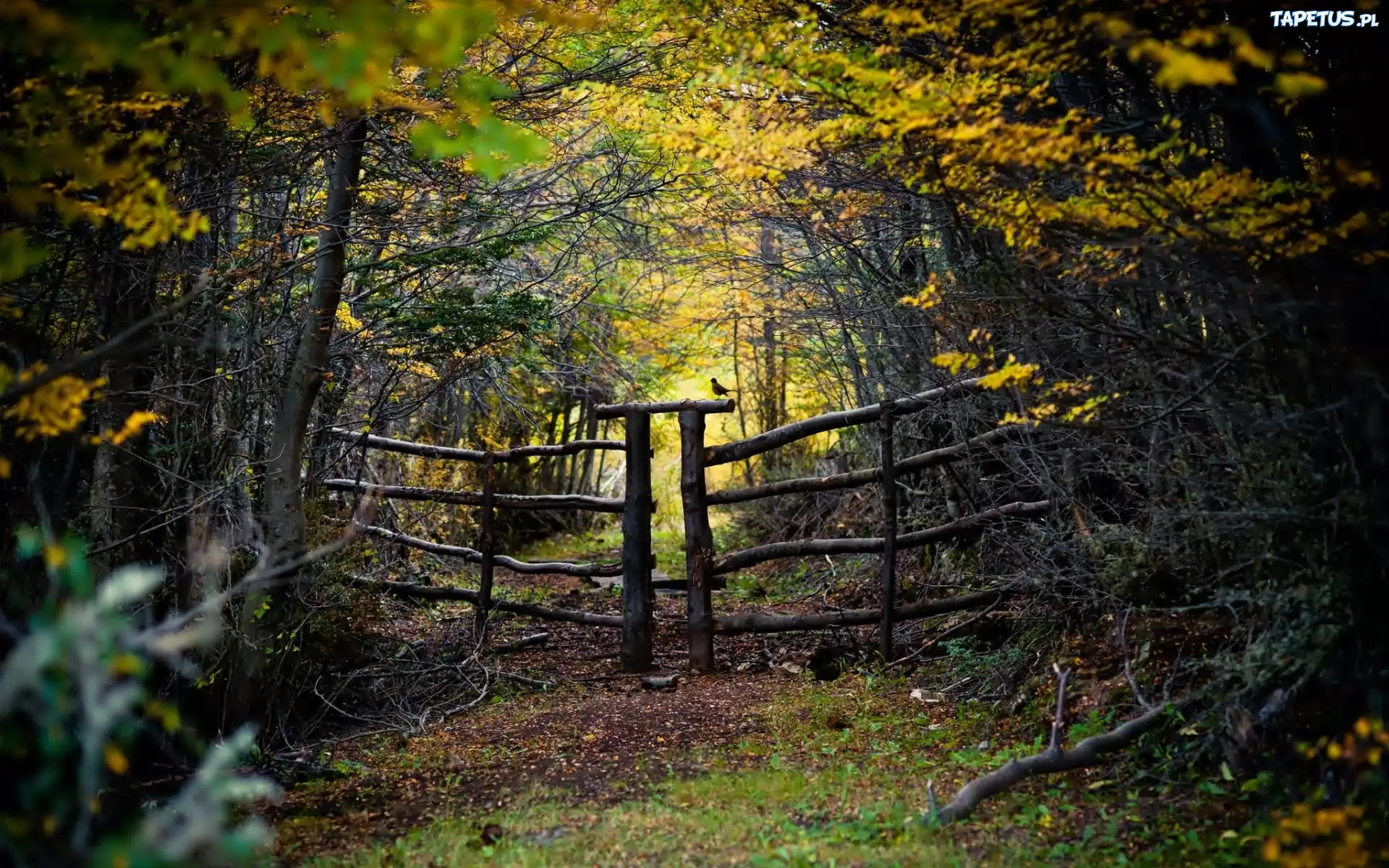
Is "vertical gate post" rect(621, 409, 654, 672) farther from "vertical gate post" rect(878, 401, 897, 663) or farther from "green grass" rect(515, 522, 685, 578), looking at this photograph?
"green grass" rect(515, 522, 685, 578)

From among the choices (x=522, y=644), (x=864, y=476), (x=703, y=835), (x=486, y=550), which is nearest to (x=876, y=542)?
(x=864, y=476)

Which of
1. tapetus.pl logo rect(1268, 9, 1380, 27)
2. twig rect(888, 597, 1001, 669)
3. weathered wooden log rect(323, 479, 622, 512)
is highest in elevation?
tapetus.pl logo rect(1268, 9, 1380, 27)

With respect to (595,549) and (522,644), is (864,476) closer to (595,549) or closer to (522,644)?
(522,644)

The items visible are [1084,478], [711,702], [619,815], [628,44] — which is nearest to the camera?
[619,815]

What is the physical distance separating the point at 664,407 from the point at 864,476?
157cm

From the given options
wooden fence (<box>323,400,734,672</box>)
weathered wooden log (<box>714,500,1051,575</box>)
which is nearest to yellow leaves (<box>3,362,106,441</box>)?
wooden fence (<box>323,400,734,672</box>)

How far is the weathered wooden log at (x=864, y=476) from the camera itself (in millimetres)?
6336

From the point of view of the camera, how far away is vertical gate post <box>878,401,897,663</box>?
6.88 m

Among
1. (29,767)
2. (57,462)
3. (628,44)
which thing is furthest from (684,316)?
(29,767)

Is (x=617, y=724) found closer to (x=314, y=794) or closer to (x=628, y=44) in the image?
(x=314, y=794)

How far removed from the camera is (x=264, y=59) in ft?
8.87

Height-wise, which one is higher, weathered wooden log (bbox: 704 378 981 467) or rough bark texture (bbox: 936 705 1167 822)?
weathered wooden log (bbox: 704 378 981 467)

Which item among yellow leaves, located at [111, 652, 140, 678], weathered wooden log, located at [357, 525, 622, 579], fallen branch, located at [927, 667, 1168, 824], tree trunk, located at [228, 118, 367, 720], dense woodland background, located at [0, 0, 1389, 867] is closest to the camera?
yellow leaves, located at [111, 652, 140, 678]

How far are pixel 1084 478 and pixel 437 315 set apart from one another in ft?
14.0
